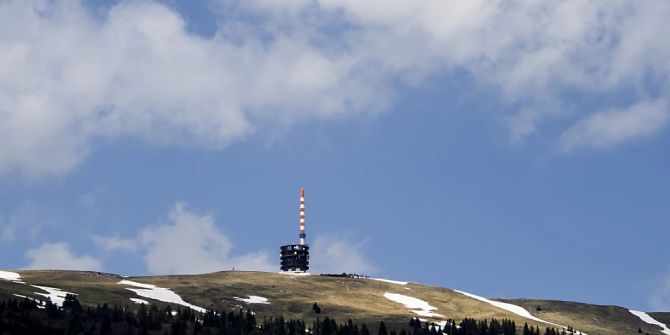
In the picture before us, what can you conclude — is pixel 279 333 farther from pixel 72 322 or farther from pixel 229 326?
pixel 72 322

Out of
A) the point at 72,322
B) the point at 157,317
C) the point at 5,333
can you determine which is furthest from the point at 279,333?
the point at 5,333

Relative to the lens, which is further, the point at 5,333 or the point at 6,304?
the point at 6,304

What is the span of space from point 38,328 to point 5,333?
436 inches

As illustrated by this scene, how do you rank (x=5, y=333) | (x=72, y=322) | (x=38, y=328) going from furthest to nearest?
1. (x=72, y=322)
2. (x=38, y=328)
3. (x=5, y=333)

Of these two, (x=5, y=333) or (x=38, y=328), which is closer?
(x=5, y=333)

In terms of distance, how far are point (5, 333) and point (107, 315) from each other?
103 ft

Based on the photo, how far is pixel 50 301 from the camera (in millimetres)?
198625

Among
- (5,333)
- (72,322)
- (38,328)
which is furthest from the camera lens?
(72,322)

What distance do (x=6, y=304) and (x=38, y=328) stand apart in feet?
59.6

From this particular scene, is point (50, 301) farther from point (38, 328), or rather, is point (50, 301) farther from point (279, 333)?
point (279, 333)

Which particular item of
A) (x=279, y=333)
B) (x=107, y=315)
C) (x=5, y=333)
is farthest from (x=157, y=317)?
(x=5, y=333)

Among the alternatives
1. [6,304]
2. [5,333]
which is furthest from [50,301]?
[5,333]

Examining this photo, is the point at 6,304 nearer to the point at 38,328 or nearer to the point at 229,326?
the point at 38,328

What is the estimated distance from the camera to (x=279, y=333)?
7776 inches
